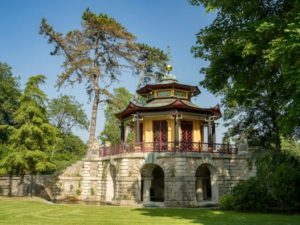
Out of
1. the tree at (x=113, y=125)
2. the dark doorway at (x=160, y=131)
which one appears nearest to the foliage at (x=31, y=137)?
the dark doorway at (x=160, y=131)

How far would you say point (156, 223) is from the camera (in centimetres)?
1449

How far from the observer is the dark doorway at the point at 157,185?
28.9 m

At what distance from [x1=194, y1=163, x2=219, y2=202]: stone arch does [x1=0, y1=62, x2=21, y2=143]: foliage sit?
30.2 meters

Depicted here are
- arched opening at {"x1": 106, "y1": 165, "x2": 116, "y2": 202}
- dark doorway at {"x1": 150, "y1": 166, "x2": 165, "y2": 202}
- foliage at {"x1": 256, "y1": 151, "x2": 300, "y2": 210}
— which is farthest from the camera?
dark doorway at {"x1": 150, "y1": 166, "x2": 165, "y2": 202}

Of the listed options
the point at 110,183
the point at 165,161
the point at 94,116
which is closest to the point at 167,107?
the point at 165,161

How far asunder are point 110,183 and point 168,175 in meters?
6.14

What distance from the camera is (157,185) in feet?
95.9

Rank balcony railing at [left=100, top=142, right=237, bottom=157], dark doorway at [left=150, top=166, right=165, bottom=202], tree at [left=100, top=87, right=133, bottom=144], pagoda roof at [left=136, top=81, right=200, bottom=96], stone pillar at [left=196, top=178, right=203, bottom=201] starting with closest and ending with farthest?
1. balcony railing at [left=100, top=142, right=237, bottom=157]
2. stone pillar at [left=196, top=178, right=203, bottom=201]
3. dark doorway at [left=150, top=166, right=165, bottom=202]
4. pagoda roof at [left=136, top=81, right=200, bottom=96]
5. tree at [left=100, top=87, right=133, bottom=144]

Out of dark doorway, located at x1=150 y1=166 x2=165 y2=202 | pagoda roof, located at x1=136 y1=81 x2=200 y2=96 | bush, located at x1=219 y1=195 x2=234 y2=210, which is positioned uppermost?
pagoda roof, located at x1=136 y1=81 x2=200 y2=96

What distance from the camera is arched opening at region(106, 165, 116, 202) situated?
27903mm

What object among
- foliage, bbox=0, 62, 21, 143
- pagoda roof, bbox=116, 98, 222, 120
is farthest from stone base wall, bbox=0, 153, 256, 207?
foliage, bbox=0, 62, 21, 143

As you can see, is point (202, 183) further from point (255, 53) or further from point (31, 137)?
point (255, 53)

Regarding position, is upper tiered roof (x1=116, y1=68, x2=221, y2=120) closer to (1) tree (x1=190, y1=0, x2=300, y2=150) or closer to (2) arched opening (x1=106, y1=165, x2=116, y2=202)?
(2) arched opening (x1=106, y1=165, x2=116, y2=202)

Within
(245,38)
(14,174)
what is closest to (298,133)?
(245,38)
